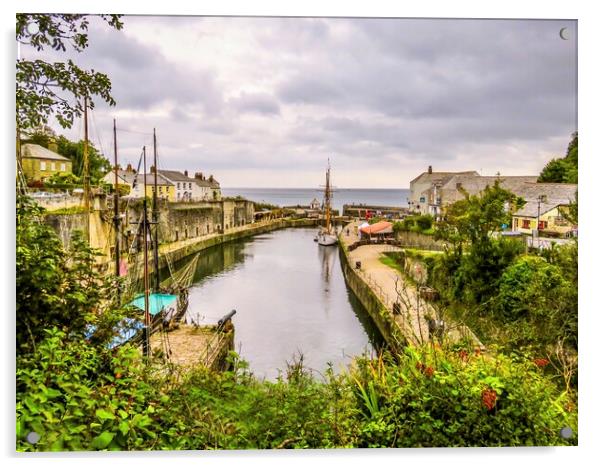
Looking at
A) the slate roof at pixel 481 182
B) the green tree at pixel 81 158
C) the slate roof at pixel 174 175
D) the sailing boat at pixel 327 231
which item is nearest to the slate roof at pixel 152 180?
the slate roof at pixel 174 175

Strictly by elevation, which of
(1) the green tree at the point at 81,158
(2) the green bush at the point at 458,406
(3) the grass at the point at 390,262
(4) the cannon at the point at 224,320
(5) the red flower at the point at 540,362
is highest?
(1) the green tree at the point at 81,158

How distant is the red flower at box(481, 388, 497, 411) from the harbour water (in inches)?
38.1

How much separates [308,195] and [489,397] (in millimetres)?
2353

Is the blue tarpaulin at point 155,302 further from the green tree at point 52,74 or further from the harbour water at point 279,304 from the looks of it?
the green tree at point 52,74

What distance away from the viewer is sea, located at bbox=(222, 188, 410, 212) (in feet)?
14.1

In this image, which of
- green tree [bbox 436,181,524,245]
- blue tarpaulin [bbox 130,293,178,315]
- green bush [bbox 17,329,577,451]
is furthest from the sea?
green bush [bbox 17,329,577,451]

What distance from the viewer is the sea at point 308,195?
14.1 ft

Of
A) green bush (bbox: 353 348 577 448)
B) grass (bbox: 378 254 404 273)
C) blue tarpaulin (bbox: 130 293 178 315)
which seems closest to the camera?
green bush (bbox: 353 348 577 448)

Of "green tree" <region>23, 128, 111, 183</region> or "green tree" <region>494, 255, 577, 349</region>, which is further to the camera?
"green tree" <region>494, 255, 577, 349</region>

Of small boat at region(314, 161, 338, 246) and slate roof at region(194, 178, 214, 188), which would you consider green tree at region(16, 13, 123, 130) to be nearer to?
slate roof at region(194, 178, 214, 188)

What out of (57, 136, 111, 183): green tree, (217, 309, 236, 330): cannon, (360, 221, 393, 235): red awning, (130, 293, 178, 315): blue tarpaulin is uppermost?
(57, 136, 111, 183): green tree

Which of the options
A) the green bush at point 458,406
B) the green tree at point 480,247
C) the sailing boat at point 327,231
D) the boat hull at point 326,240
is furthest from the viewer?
the boat hull at point 326,240

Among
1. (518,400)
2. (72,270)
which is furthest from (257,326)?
(518,400)

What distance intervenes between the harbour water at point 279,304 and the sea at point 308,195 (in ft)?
1.82
